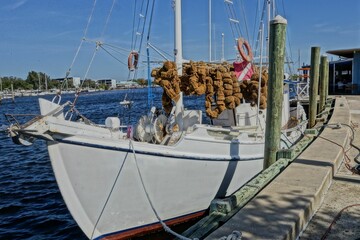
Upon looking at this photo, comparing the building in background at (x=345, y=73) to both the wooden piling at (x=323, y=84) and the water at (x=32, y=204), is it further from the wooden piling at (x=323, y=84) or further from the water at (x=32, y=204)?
the water at (x=32, y=204)

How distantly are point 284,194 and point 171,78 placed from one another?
428 centimetres

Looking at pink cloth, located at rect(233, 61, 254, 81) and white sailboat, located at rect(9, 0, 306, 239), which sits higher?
pink cloth, located at rect(233, 61, 254, 81)

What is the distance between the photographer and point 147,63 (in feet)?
31.9

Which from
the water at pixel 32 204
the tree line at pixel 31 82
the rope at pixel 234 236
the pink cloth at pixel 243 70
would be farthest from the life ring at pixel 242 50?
the tree line at pixel 31 82

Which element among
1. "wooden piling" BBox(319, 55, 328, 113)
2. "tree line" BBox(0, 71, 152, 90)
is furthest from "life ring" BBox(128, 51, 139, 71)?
"tree line" BBox(0, 71, 152, 90)

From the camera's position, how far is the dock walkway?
12.9 feet

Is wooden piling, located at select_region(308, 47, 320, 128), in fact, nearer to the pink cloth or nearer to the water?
the pink cloth

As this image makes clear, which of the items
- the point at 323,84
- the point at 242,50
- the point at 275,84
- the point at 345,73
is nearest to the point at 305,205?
the point at 275,84

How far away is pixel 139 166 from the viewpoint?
6.62m

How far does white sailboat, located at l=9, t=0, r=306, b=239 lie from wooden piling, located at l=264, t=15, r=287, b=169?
52.0 inches

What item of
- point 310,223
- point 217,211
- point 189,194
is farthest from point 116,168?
point 310,223

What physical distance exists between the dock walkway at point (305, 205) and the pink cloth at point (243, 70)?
312cm

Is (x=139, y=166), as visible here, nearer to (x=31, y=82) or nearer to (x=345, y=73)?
(x=345, y=73)

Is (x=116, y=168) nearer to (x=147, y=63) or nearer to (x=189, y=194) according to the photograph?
(x=189, y=194)
